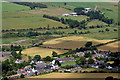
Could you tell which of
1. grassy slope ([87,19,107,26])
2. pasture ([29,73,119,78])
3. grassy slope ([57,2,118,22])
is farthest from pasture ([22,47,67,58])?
grassy slope ([57,2,118,22])

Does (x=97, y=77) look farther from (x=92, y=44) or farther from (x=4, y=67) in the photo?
(x=92, y=44)

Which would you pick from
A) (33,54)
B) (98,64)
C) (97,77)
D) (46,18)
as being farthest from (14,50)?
(46,18)

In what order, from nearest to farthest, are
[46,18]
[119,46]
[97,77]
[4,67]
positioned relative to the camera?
[97,77]
[4,67]
[119,46]
[46,18]

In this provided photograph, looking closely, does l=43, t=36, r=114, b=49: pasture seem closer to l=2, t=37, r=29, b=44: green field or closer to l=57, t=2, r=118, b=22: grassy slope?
l=2, t=37, r=29, b=44: green field

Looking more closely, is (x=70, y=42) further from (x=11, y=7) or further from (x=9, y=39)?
(x=11, y=7)

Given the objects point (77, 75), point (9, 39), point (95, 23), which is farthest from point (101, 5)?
point (77, 75)

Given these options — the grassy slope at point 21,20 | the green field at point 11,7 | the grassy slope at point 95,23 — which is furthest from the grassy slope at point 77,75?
the green field at point 11,7

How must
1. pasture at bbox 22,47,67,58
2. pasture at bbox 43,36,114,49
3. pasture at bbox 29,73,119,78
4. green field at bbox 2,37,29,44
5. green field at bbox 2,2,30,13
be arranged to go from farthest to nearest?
green field at bbox 2,2,30,13 < green field at bbox 2,37,29,44 < pasture at bbox 43,36,114,49 < pasture at bbox 22,47,67,58 < pasture at bbox 29,73,119,78

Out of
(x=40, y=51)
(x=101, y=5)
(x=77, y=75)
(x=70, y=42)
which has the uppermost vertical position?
(x=101, y=5)

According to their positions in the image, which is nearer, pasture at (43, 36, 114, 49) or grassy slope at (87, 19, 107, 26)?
pasture at (43, 36, 114, 49)

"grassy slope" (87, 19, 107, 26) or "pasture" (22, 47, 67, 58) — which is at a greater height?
"grassy slope" (87, 19, 107, 26)

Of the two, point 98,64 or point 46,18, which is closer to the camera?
point 98,64
